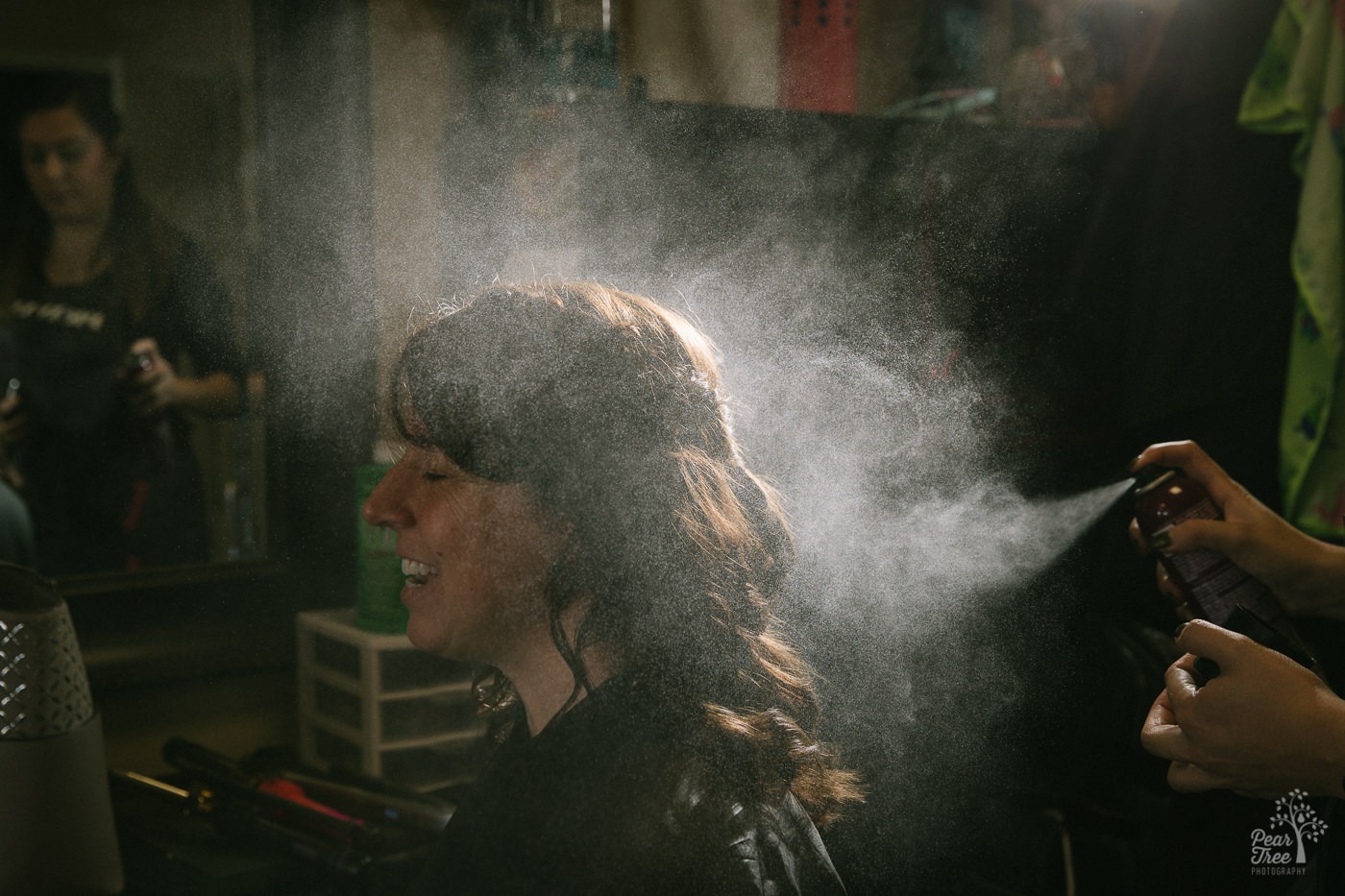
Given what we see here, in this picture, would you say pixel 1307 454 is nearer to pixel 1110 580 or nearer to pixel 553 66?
pixel 1110 580

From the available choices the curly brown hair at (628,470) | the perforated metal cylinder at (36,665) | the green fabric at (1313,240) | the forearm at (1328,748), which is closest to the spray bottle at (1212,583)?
the forearm at (1328,748)

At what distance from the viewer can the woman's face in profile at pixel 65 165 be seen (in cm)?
103

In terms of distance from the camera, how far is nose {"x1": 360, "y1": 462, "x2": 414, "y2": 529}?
0.85 metres

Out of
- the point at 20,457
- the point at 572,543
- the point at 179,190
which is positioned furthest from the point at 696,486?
the point at 20,457

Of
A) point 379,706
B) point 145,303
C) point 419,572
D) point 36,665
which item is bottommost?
point 379,706

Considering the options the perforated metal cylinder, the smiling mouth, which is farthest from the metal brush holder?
the smiling mouth

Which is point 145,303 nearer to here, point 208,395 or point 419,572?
point 208,395

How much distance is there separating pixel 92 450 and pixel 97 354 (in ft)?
0.37

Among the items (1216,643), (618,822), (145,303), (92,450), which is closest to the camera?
(618,822)

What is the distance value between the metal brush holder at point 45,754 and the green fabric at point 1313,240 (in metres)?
1.42

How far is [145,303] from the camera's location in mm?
1066

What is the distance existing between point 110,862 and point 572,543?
→ 628 mm

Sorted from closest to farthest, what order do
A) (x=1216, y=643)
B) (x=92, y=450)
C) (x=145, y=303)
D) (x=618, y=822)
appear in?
(x=618, y=822)
(x=1216, y=643)
(x=145, y=303)
(x=92, y=450)

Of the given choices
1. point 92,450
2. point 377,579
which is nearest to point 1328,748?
point 377,579
